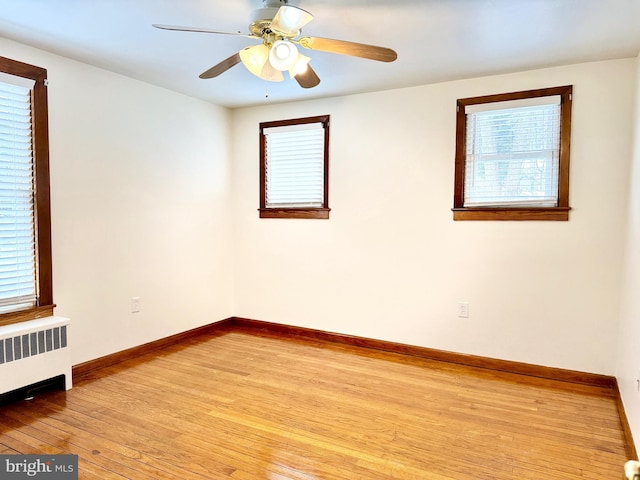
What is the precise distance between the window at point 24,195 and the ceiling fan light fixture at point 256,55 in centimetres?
166

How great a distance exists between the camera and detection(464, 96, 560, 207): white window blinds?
326cm

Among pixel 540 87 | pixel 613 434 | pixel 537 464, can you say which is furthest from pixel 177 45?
pixel 613 434

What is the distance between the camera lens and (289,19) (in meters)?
1.96

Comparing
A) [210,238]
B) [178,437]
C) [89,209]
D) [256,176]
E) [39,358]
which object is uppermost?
[256,176]

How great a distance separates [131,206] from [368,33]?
2410 millimetres

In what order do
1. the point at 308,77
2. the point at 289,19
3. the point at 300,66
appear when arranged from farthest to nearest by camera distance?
1. the point at 308,77
2. the point at 300,66
3. the point at 289,19

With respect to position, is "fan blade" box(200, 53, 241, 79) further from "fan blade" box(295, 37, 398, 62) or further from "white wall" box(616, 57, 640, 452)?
"white wall" box(616, 57, 640, 452)

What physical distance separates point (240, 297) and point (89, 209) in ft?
6.39

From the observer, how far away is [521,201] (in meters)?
3.35

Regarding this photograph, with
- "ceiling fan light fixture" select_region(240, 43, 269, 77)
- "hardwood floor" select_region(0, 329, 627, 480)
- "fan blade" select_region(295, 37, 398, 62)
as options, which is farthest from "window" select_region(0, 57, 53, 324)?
"fan blade" select_region(295, 37, 398, 62)

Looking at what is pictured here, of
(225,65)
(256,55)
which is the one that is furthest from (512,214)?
(225,65)

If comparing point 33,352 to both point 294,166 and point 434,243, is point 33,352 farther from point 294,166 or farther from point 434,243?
point 434,243

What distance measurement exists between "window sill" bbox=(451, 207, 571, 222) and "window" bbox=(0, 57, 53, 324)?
317 cm

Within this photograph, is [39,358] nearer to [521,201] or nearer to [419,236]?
[419,236]
